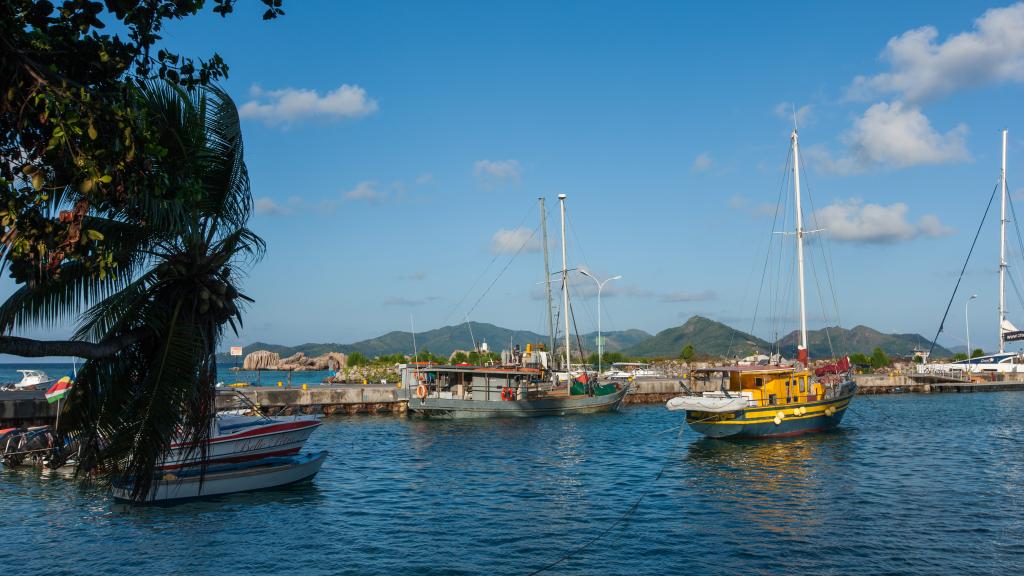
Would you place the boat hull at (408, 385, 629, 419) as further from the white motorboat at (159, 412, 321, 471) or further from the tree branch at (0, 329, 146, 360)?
the tree branch at (0, 329, 146, 360)

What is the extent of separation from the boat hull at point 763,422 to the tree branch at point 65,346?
112 feet

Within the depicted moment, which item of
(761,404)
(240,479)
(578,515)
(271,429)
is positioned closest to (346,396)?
(271,429)

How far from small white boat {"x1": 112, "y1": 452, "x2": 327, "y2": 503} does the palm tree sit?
17.1 meters

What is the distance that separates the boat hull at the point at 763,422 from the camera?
38406 mm

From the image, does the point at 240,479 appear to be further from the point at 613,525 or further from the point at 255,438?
the point at 613,525

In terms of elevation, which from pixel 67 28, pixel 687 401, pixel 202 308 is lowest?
pixel 687 401

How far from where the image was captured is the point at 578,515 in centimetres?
2336

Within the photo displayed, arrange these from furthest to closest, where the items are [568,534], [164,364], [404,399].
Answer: [404,399]
[568,534]
[164,364]

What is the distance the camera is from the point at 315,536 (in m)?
21.4

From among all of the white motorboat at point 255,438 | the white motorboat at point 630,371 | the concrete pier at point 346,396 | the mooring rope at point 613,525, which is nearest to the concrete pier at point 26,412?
the concrete pier at point 346,396

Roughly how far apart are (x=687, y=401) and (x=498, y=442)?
10.9 m

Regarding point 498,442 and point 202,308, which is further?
point 498,442

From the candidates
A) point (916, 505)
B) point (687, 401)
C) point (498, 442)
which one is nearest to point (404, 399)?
point (498, 442)

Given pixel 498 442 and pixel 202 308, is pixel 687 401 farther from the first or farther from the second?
pixel 202 308
